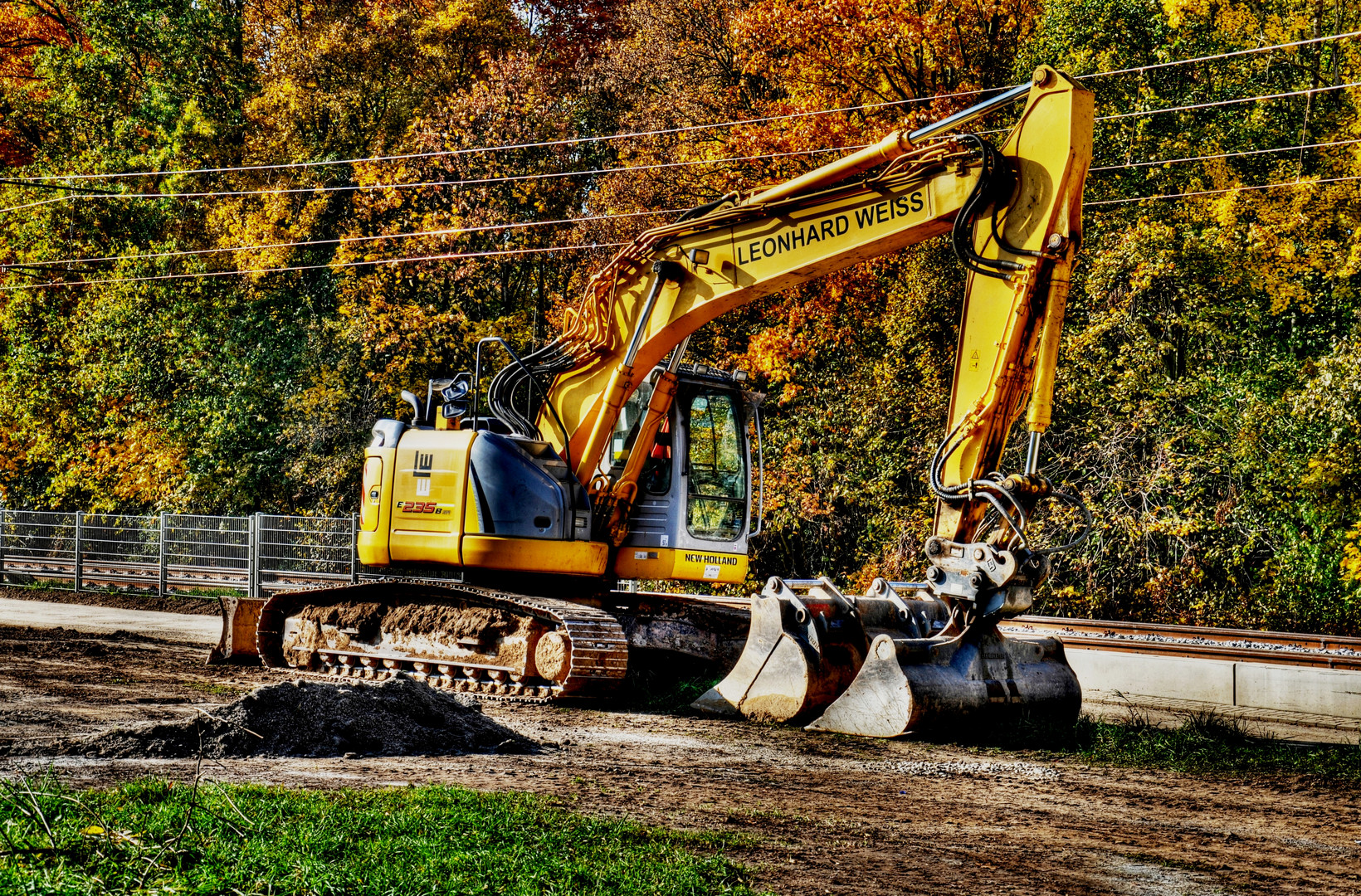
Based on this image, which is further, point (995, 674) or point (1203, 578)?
point (1203, 578)

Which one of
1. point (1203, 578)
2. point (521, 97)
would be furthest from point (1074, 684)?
point (521, 97)

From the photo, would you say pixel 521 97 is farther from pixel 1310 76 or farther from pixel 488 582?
pixel 488 582

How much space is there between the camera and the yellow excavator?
918cm

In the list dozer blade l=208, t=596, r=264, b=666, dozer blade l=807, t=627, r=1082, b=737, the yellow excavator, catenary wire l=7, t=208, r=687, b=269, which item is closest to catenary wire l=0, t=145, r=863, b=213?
catenary wire l=7, t=208, r=687, b=269

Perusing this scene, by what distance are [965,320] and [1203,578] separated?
10019 millimetres

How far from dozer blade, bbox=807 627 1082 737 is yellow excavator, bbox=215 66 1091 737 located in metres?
0.02

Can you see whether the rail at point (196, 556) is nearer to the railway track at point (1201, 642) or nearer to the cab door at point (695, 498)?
the railway track at point (1201, 642)

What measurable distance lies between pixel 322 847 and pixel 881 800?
10.8 ft

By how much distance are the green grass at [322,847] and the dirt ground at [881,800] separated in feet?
1.45

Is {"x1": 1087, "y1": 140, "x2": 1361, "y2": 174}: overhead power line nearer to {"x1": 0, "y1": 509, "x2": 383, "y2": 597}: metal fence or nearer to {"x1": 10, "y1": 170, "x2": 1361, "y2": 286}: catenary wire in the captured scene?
{"x1": 10, "y1": 170, "x2": 1361, "y2": 286}: catenary wire

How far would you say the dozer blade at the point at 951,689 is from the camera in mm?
9016

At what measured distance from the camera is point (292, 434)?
25562 mm

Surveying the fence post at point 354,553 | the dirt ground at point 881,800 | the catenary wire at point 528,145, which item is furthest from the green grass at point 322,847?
the catenary wire at point 528,145

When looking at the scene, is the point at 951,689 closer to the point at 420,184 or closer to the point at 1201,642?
the point at 1201,642
